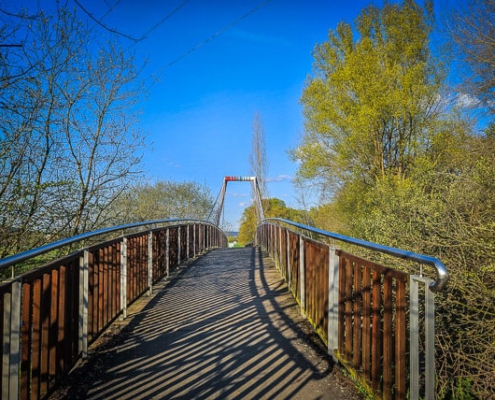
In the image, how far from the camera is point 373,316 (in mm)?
1988

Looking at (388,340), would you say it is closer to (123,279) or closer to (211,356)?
(211,356)

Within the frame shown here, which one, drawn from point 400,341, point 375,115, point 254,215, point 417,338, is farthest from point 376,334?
point 254,215

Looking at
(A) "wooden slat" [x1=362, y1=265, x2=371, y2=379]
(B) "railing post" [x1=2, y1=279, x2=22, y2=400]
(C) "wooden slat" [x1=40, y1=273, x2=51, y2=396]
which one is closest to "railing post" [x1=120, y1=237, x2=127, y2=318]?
(C) "wooden slat" [x1=40, y1=273, x2=51, y2=396]

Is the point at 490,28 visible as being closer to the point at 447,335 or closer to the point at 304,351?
the point at 447,335

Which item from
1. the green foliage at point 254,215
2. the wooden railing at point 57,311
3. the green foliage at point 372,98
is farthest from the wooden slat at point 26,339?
the green foliage at point 254,215

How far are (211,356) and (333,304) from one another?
3.12 ft

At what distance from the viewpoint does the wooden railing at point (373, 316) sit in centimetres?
157

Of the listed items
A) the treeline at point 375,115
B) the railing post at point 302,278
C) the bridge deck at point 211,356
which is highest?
the treeline at point 375,115

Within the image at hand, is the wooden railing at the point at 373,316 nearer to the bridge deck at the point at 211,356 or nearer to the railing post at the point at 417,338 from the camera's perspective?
the railing post at the point at 417,338

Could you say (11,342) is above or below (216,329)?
above

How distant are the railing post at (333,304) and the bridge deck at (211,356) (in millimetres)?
135

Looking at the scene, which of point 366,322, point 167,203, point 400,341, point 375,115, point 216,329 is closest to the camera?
point 400,341

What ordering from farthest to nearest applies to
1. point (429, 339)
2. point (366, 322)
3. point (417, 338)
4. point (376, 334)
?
point (366, 322)
point (376, 334)
point (417, 338)
point (429, 339)

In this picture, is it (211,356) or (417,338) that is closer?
(417,338)
